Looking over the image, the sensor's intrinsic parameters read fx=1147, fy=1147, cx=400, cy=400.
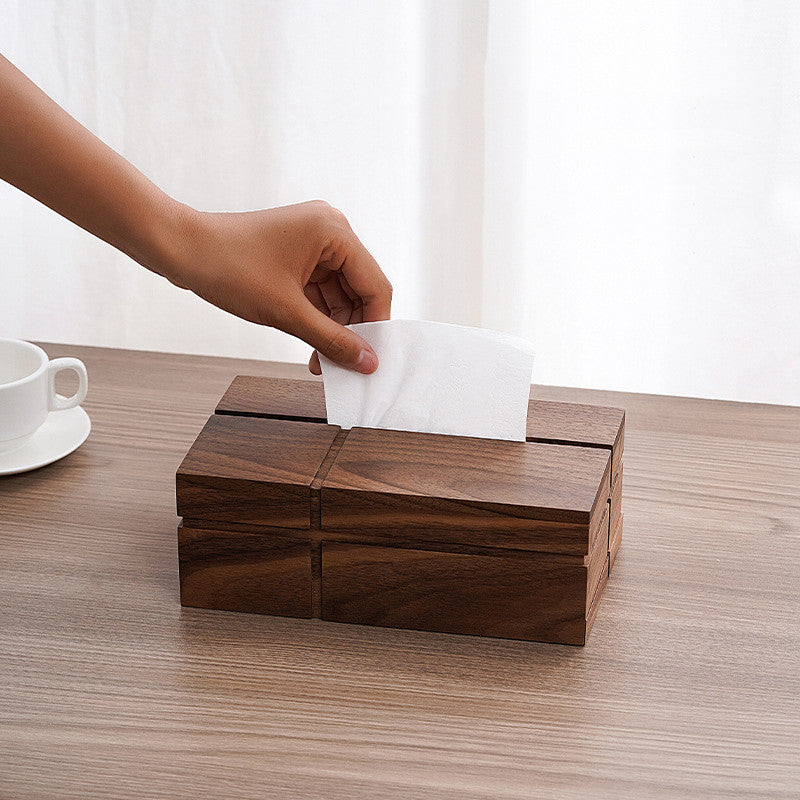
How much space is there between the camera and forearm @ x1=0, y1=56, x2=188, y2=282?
2.81 ft

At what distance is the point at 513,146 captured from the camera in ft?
5.31

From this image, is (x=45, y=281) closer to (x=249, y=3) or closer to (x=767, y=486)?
(x=249, y=3)

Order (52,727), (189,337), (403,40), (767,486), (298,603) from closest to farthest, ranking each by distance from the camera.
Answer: (52,727)
(298,603)
(767,486)
(403,40)
(189,337)

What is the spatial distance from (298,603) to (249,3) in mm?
1074

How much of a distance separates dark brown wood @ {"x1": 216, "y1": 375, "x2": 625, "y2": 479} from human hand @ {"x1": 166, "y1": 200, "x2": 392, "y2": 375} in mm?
54

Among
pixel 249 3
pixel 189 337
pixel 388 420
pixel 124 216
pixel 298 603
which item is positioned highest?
pixel 249 3

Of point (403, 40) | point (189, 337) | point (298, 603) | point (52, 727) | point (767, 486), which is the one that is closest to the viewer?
point (52, 727)

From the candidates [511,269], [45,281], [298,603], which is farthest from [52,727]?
[45,281]

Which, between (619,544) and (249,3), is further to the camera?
(249,3)

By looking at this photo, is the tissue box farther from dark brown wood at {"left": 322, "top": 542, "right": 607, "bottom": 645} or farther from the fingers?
the fingers

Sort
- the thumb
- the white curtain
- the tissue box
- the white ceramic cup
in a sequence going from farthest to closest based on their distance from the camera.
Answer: the white curtain → the white ceramic cup → the thumb → the tissue box

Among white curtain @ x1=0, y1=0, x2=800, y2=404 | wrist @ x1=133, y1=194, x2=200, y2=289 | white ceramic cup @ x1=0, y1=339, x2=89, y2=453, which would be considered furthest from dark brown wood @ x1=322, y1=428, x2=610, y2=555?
white curtain @ x1=0, y1=0, x2=800, y2=404

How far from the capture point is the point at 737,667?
77 centimetres

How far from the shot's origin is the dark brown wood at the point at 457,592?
784 millimetres
